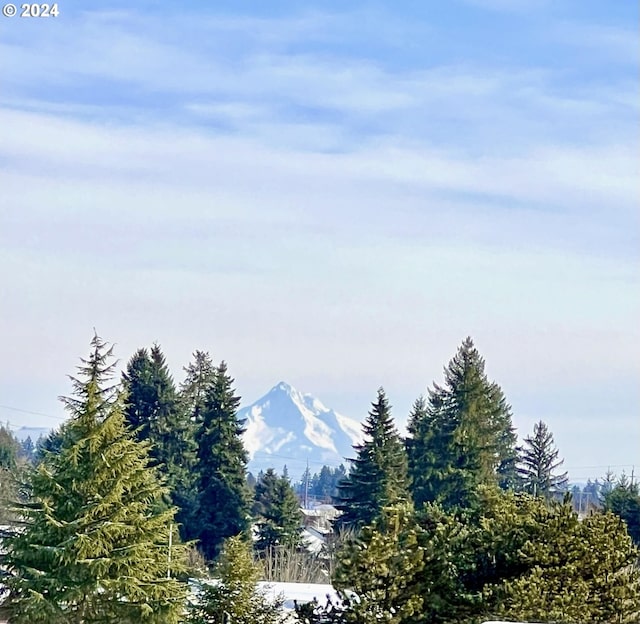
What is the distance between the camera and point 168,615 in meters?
16.3

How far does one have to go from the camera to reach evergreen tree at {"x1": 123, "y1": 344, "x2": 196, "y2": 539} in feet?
127

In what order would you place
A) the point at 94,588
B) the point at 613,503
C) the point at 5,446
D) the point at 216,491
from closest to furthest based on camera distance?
the point at 94,588, the point at 613,503, the point at 216,491, the point at 5,446

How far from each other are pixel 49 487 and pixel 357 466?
67.3 ft

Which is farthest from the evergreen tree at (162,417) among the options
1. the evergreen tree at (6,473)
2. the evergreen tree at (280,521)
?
the evergreen tree at (6,473)

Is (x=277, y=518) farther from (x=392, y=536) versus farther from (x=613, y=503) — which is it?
(x=392, y=536)

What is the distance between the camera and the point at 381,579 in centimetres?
1644

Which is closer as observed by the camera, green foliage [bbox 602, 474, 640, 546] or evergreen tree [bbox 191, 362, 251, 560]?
green foliage [bbox 602, 474, 640, 546]

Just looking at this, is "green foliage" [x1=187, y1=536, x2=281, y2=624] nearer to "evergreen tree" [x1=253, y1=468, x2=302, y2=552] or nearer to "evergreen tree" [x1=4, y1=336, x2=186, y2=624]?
"evergreen tree" [x1=4, y1=336, x2=186, y2=624]

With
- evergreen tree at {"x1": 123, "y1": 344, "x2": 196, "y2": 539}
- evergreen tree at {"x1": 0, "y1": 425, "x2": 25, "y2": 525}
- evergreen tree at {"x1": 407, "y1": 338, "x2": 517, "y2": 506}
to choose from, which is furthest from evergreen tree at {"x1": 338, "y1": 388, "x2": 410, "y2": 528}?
evergreen tree at {"x1": 0, "y1": 425, "x2": 25, "y2": 525}

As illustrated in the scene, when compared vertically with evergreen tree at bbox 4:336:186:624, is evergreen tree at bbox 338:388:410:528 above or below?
above

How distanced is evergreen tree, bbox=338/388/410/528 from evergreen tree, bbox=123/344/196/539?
5691mm

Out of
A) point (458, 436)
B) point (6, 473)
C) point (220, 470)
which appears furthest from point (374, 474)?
point (6, 473)

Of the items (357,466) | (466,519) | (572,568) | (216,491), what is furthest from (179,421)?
(572,568)

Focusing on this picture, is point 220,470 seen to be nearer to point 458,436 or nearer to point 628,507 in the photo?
point 458,436
